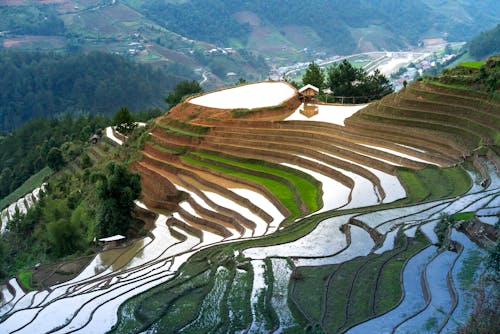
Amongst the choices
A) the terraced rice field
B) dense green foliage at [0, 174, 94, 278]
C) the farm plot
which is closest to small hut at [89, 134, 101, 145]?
dense green foliage at [0, 174, 94, 278]

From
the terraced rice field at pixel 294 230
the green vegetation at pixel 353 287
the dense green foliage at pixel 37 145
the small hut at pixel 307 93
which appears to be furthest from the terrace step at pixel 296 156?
the dense green foliage at pixel 37 145

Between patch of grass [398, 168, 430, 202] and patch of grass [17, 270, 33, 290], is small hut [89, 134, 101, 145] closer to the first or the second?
patch of grass [17, 270, 33, 290]

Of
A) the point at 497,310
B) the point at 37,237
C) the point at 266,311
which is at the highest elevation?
the point at 497,310

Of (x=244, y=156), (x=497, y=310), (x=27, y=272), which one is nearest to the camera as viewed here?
(x=497, y=310)

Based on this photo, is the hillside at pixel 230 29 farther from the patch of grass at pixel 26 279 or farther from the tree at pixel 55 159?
the patch of grass at pixel 26 279

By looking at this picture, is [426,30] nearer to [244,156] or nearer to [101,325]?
[244,156]

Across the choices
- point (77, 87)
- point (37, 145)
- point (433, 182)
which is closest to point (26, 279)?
point (433, 182)

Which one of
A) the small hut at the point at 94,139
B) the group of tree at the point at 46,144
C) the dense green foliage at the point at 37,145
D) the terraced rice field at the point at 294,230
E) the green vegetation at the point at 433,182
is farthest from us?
the dense green foliage at the point at 37,145

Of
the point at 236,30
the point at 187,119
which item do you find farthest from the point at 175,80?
the point at 187,119
